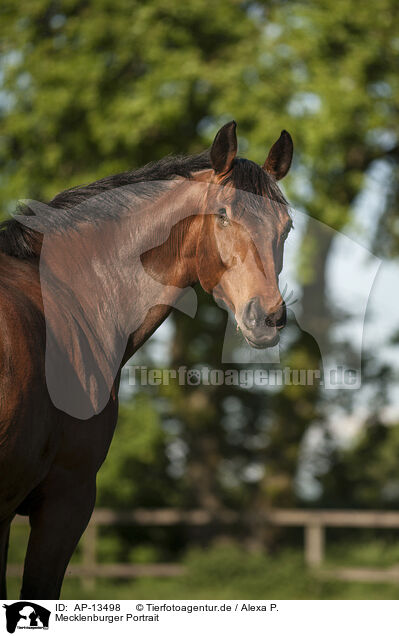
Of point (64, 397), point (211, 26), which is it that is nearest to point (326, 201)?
point (211, 26)

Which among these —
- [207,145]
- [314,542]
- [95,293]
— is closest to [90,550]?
[314,542]

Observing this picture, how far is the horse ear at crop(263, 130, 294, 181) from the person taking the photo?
3756mm

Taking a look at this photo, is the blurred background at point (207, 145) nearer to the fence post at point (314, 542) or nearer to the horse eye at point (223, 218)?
the fence post at point (314, 542)

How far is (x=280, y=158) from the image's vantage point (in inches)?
Answer: 149

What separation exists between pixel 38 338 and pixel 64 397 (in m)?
0.28

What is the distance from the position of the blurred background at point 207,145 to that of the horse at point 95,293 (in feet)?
23.0

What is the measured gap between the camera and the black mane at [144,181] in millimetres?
3494

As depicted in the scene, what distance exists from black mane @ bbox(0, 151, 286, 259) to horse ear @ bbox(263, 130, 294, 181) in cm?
23

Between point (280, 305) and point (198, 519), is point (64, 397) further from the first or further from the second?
point (198, 519)

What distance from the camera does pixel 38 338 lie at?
3.17 metres

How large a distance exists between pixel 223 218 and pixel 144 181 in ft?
1.79

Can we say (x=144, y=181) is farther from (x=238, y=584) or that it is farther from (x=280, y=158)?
(x=238, y=584)
